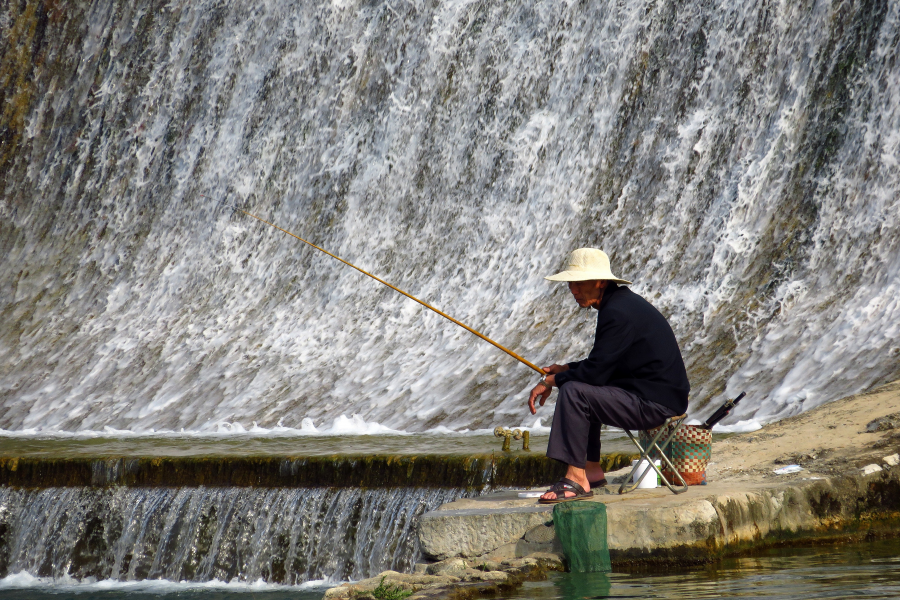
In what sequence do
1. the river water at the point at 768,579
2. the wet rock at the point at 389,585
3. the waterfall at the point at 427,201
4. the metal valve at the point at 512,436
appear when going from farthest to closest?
the waterfall at the point at 427,201
the metal valve at the point at 512,436
the wet rock at the point at 389,585
the river water at the point at 768,579

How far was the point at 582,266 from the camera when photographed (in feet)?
16.7

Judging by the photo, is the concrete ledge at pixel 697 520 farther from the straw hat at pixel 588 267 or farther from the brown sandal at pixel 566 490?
the straw hat at pixel 588 267

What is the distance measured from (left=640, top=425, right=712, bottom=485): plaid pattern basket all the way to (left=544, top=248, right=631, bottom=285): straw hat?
0.78m

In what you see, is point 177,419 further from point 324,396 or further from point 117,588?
point 117,588

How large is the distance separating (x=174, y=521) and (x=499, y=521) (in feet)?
13.6

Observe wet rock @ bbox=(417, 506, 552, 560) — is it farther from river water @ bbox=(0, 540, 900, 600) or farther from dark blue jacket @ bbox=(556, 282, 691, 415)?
dark blue jacket @ bbox=(556, 282, 691, 415)

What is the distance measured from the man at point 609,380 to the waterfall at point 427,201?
16.5 feet

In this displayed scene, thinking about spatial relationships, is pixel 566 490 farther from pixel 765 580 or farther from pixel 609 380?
pixel 765 580

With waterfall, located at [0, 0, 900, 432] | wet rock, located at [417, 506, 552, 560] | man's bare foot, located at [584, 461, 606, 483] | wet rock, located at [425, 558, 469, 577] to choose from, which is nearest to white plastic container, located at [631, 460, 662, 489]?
man's bare foot, located at [584, 461, 606, 483]

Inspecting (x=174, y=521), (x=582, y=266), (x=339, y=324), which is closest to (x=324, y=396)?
(x=339, y=324)

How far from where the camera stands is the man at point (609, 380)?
15.9 feet

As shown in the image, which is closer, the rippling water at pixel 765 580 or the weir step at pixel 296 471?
the rippling water at pixel 765 580

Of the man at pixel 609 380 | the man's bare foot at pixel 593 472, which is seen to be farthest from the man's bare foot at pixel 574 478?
the man's bare foot at pixel 593 472

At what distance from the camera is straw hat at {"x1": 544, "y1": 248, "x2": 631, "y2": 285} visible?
5035 mm
